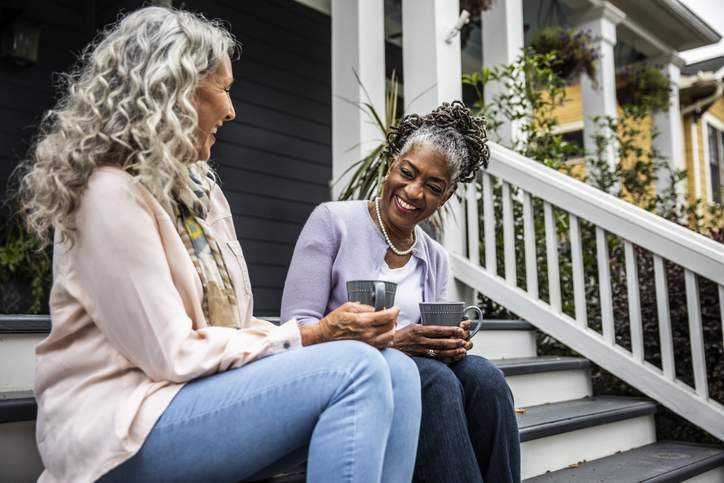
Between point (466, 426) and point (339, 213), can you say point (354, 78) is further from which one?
point (466, 426)

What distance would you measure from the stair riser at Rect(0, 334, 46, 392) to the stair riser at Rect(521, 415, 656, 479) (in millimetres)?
1531

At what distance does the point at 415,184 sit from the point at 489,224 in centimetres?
156

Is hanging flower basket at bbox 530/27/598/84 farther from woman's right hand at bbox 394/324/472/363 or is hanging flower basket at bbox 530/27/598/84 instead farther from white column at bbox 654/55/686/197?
woman's right hand at bbox 394/324/472/363

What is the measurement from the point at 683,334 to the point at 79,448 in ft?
9.36

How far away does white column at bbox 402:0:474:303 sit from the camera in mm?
3559

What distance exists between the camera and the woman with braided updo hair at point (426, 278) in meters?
1.58

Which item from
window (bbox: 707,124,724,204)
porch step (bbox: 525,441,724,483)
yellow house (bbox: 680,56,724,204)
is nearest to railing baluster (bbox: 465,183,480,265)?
porch step (bbox: 525,441,724,483)

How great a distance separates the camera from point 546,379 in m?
2.91

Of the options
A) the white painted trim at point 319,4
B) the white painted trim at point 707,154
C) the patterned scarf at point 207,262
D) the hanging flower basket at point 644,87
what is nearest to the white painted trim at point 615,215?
the white painted trim at point 319,4

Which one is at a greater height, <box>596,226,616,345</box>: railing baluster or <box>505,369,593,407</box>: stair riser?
<box>596,226,616,345</box>: railing baluster

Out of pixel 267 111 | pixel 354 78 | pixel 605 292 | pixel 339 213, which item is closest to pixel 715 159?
pixel 267 111

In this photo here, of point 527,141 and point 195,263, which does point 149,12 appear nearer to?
point 195,263

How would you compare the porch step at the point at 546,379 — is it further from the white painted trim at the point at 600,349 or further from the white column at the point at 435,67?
the white column at the point at 435,67

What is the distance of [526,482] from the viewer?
Answer: 228 centimetres
